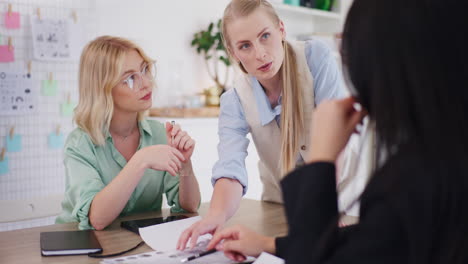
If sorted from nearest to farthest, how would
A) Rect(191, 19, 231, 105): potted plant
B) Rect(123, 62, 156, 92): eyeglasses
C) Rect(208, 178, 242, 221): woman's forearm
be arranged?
Rect(208, 178, 242, 221): woman's forearm → Rect(123, 62, 156, 92): eyeglasses → Rect(191, 19, 231, 105): potted plant

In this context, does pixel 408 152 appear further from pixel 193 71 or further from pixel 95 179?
pixel 193 71

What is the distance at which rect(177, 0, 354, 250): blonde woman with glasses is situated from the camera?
57.8 inches

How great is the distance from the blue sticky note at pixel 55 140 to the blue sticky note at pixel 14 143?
0.16m

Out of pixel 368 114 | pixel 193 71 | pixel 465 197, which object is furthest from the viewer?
pixel 193 71

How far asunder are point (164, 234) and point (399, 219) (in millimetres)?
753

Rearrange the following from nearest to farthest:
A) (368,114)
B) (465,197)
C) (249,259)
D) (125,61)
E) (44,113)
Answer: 1. (465,197)
2. (368,114)
3. (249,259)
4. (125,61)
5. (44,113)

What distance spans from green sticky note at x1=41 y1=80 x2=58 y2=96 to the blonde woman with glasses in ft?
4.26

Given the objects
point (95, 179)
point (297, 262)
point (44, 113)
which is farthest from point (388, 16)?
point (44, 113)

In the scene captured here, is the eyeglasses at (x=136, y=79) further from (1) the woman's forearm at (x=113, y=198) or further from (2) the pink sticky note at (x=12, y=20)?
(2) the pink sticky note at (x=12, y=20)

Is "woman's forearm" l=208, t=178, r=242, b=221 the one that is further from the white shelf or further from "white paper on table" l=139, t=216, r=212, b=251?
the white shelf

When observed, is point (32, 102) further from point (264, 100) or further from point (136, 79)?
point (264, 100)

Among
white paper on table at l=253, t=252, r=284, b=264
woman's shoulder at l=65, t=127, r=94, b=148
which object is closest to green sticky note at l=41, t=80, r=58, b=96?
woman's shoulder at l=65, t=127, r=94, b=148

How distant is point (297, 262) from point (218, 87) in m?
2.71

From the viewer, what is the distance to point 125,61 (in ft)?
5.65
